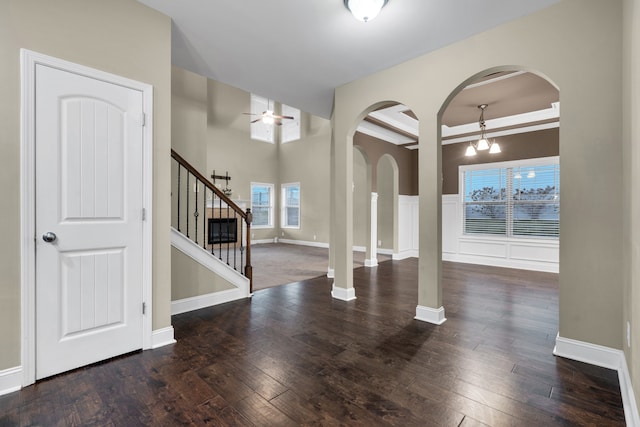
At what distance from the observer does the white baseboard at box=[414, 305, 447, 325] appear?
3.06m

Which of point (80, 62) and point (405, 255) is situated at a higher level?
point (80, 62)

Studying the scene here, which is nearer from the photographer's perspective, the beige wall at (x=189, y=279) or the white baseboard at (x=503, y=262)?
the beige wall at (x=189, y=279)

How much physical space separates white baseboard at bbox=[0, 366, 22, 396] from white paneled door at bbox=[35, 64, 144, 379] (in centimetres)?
9

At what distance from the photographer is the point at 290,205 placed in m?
10.3

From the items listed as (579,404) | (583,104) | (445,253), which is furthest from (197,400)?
(445,253)

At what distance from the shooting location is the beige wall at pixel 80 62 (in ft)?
6.13

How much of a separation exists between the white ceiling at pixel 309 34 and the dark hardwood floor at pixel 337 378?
282 cm

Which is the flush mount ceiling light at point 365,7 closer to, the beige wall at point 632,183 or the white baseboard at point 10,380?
the beige wall at point 632,183

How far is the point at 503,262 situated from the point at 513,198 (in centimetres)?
133

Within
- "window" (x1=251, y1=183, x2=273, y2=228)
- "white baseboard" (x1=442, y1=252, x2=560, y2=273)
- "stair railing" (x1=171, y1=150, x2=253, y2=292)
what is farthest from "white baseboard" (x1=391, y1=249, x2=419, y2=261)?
"window" (x1=251, y1=183, x2=273, y2=228)

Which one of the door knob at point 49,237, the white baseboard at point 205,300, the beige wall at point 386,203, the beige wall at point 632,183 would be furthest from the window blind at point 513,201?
the door knob at point 49,237

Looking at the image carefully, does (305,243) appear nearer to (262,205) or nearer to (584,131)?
(262,205)

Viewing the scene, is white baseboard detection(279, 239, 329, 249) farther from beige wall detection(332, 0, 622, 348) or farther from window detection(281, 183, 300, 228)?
beige wall detection(332, 0, 622, 348)

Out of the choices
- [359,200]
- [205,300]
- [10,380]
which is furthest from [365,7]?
[359,200]
